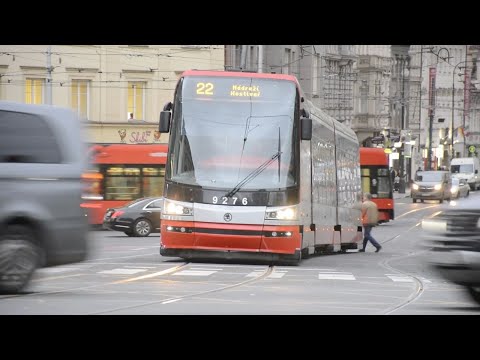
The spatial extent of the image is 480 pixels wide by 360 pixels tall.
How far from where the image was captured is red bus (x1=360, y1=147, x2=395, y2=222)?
1929 inches

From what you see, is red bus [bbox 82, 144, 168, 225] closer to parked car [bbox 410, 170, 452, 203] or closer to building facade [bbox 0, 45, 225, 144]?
building facade [bbox 0, 45, 225, 144]

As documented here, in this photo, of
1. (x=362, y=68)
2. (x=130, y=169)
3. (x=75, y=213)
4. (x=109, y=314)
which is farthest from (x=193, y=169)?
(x=362, y=68)

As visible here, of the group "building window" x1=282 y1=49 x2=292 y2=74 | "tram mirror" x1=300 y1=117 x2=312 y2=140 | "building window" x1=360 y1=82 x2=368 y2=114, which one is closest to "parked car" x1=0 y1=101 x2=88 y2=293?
"tram mirror" x1=300 y1=117 x2=312 y2=140

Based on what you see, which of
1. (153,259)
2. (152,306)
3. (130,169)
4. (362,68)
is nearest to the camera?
(152,306)

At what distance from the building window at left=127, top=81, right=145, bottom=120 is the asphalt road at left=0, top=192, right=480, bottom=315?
31.4 metres

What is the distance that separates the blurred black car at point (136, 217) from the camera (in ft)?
129

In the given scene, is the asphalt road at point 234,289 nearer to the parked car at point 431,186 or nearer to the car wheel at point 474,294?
the car wheel at point 474,294

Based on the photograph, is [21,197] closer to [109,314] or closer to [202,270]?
[109,314]

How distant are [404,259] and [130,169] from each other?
16.5 m

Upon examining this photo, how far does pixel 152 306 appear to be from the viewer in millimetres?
14422

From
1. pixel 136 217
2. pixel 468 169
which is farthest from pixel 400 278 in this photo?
pixel 468 169

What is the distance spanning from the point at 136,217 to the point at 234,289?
22177 mm

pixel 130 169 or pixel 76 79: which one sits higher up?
pixel 76 79
